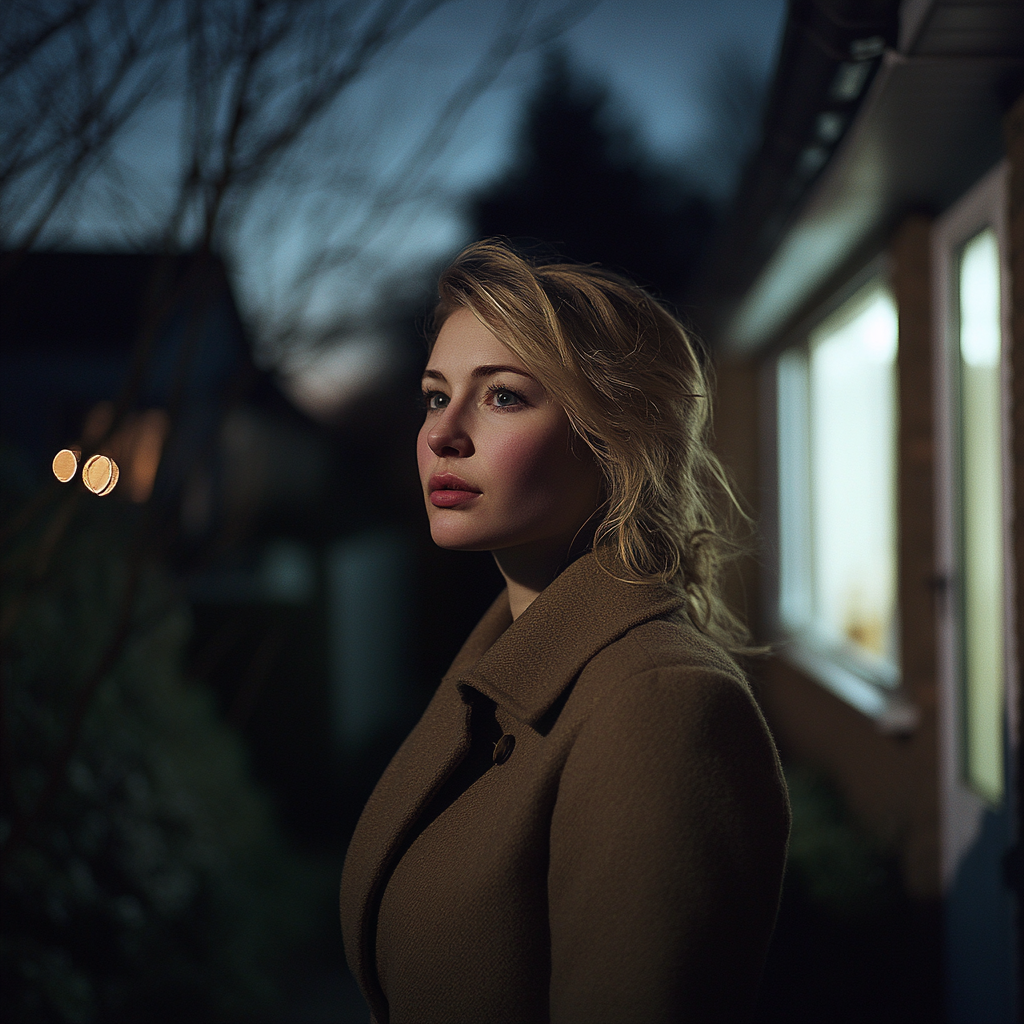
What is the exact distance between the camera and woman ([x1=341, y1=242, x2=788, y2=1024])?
958mm

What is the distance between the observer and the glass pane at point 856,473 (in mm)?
4195

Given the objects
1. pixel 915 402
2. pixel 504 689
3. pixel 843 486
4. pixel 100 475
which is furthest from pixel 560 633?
pixel 843 486

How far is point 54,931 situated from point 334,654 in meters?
4.46

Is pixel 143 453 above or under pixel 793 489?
above

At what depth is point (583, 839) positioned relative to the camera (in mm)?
991

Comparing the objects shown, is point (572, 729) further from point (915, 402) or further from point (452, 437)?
point (915, 402)

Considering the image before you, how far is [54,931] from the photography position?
3.11 meters

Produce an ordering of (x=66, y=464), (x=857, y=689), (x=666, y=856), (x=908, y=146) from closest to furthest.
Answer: (x=666, y=856) → (x=66, y=464) → (x=908, y=146) → (x=857, y=689)

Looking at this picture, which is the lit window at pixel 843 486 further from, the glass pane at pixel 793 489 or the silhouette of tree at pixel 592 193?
the silhouette of tree at pixel 592 193

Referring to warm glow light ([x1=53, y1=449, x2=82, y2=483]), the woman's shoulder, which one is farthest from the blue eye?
warm glow light ([x1=53, y1=449, x2=82, y2=483])

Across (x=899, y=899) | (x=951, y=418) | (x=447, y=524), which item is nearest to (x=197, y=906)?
(x=899, y=899)

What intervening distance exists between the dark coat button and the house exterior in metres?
1.21

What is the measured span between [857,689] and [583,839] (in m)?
3.76

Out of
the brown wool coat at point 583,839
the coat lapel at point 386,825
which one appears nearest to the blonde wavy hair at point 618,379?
the brown wool coat at point 583,839
